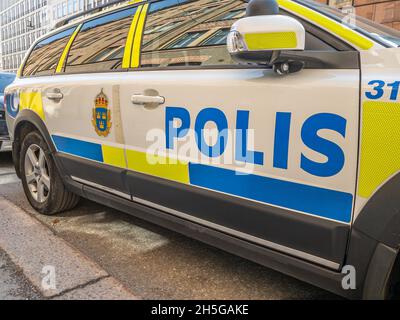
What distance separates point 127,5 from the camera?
2.61 meters

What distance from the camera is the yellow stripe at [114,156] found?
7.93 feet

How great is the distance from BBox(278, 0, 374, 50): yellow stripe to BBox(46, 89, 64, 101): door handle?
1.78 meters

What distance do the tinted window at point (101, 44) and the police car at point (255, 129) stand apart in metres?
0.02

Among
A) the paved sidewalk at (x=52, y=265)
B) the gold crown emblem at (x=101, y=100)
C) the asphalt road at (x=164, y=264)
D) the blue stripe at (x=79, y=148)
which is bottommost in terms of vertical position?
the asphalt road at (x=164, y=264)

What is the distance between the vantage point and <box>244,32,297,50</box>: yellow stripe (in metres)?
1.43

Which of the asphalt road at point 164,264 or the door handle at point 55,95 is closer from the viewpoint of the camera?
the asphalt road at point 164,264

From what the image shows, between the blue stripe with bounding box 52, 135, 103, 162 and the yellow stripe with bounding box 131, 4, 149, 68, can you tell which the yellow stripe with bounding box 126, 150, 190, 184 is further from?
the yellow stripe with bounding box 131, 4, 149, 68

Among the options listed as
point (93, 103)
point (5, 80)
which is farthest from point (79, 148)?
point (5, 80)

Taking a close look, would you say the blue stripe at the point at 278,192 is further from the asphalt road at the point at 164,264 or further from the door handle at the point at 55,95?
the door handle at the point at 55,95

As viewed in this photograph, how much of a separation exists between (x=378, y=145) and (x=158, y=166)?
119 cm

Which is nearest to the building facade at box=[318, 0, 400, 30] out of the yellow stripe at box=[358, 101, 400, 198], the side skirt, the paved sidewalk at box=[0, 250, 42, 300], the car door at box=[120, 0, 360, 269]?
the car door at box=[120, 0, 360, 269]

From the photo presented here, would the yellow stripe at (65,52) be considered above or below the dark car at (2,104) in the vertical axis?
above

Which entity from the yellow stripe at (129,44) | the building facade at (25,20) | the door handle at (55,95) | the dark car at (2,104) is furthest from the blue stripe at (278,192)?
the building facade at (25,20)

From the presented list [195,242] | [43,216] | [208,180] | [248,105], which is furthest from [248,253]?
[43,216]
